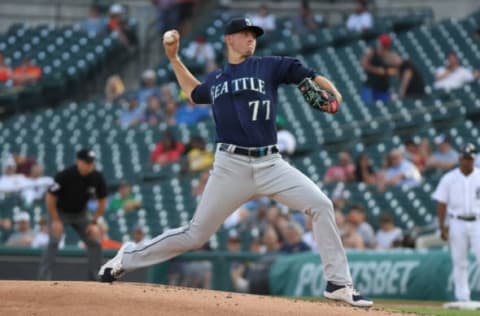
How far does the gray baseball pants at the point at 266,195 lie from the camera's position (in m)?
7.57

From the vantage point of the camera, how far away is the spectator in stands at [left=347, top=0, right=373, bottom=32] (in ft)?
72.2

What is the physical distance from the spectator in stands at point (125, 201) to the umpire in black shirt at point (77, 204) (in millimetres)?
4726

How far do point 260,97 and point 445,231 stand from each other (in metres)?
4.41

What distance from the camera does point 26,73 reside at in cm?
2288

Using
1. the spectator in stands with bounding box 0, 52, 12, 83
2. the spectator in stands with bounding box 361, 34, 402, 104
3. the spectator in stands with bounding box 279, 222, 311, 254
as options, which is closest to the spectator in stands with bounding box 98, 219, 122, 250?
the spectator in stands with bounding box 279, 222, 311, 254

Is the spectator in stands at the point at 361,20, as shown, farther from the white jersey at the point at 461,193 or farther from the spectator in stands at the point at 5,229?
the white jersey at the point at 461,193

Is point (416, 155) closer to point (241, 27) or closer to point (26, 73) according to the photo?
point (241, 27)

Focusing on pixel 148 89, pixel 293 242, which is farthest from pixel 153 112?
pixel 293 242

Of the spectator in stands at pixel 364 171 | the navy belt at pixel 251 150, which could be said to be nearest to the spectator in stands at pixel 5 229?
the spectator in stands at pixel 364 171

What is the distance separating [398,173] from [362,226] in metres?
1.61

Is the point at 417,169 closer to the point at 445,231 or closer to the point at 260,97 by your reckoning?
the point at 445,231

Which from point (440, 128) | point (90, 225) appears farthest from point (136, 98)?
point (90, 225)

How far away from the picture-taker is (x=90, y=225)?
11648 millimetres

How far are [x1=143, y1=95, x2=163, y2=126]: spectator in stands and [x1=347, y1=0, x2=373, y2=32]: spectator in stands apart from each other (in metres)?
4.22
